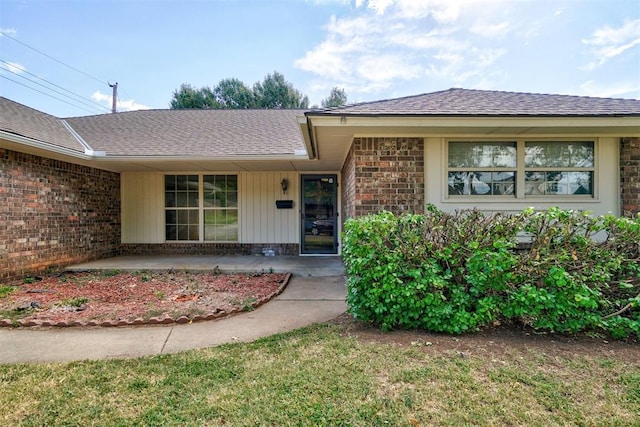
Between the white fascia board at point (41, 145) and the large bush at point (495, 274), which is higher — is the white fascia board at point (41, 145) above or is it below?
above

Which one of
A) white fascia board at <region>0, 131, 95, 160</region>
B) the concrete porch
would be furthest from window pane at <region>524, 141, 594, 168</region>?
white fascia board at <region>0, 131, 95, 160</region>

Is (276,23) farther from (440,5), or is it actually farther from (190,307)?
(190,307)

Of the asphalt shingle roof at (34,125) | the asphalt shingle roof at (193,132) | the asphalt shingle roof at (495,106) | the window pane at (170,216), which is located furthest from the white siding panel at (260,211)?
the asphalt shingle roof at (495,106)

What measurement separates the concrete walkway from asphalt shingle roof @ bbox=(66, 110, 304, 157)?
3626 mm

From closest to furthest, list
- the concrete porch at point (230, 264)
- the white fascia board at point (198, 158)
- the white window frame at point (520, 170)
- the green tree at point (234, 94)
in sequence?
the white window frame at point (520, 170) → the concrete porch at point (230, 264) → the white fascia board at point (198, 158) → the green tree at point (234, 94)

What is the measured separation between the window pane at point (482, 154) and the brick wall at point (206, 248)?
16.9 feet

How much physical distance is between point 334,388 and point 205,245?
7.35 m

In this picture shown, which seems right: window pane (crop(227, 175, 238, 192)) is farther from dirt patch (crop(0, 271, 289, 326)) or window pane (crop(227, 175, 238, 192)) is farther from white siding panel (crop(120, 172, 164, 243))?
dirt patch (crop(0, 271, 289, 326))

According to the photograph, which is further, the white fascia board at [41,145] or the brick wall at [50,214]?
the brick wall at [50,214]

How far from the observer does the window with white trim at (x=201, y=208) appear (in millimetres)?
8781

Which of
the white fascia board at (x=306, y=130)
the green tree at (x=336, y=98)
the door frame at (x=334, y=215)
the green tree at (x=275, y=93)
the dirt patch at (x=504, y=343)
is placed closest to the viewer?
the dirt patch at (x=504, y=343)

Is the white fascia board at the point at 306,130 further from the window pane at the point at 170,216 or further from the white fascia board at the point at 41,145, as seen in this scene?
the window pane at the point at 170,216

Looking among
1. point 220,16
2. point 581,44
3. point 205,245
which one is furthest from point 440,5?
point 205,245

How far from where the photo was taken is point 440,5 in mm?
8984
